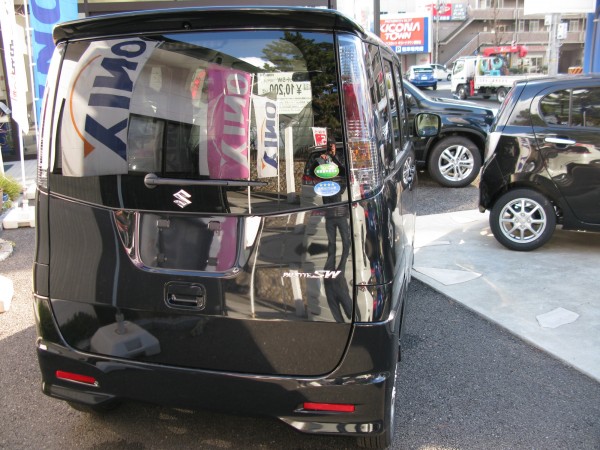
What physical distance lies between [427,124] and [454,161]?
4545mm

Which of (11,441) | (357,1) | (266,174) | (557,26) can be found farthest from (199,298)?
(557,26)

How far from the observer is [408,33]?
61.2m

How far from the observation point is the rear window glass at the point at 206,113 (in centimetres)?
223

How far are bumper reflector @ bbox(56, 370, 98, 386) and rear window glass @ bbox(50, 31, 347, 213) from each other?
821 millimetres

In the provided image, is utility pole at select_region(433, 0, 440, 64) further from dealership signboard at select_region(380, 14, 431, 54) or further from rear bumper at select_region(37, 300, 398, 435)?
rear bumper at select_region(37, 300, 398, 435)

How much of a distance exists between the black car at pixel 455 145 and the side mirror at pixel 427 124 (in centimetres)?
426

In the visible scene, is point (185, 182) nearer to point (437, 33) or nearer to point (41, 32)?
point (41, 32)

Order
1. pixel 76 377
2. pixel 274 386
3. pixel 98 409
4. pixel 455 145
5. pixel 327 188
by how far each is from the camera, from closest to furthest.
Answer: pixel 327 188
pixel 274 386
pixel 76 377
pixel 98 409
pixel 455 145

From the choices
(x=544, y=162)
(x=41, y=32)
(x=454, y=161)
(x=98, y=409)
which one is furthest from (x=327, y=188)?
(x=454, y=161)

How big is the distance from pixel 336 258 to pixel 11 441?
203 centimetres

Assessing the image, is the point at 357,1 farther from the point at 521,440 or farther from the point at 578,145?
the point at 521,440

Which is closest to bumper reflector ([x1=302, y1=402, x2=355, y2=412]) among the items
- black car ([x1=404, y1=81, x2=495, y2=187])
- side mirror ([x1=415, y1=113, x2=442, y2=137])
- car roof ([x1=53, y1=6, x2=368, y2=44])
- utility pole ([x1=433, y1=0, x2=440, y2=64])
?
car roof ([x1=53, y1=6, x2=368, y2=44])

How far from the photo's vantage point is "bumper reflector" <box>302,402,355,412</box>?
91.3 inches

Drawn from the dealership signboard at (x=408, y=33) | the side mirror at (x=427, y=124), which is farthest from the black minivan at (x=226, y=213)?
the dealership signboard at (x=408, y=33)
